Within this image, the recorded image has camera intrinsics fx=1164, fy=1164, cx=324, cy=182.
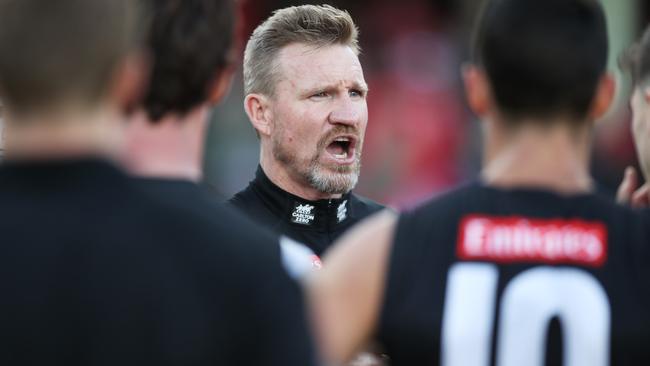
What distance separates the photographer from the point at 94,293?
6.81ft

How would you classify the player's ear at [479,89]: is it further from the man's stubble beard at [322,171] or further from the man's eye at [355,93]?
the man's eye at [355,93]

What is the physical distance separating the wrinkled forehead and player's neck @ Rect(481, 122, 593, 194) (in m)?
2.46

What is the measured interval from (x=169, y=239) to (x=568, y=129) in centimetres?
96

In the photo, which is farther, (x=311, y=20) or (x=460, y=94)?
(x=460, y=94)

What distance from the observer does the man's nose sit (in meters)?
4.98

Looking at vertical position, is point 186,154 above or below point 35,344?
above

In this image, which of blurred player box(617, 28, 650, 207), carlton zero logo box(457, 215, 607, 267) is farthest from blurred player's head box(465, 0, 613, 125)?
blurred player box(617, 28, 650, 207)

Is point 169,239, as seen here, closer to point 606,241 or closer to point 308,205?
point 606,241

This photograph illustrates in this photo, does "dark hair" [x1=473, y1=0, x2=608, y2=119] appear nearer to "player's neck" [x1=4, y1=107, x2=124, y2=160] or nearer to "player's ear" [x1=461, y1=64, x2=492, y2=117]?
"player's ear" [x1=461, y1=64, x2=492, y2=117]

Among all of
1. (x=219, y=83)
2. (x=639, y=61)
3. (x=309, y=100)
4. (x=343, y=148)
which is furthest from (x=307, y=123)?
(x=219, y=83)

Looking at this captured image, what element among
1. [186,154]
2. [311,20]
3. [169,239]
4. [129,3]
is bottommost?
[169,239]

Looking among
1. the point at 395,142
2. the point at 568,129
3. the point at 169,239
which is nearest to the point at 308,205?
the point at 568,129

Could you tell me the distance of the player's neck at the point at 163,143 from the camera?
246 cm

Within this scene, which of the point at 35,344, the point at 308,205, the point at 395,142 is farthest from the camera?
the point at 395,142
